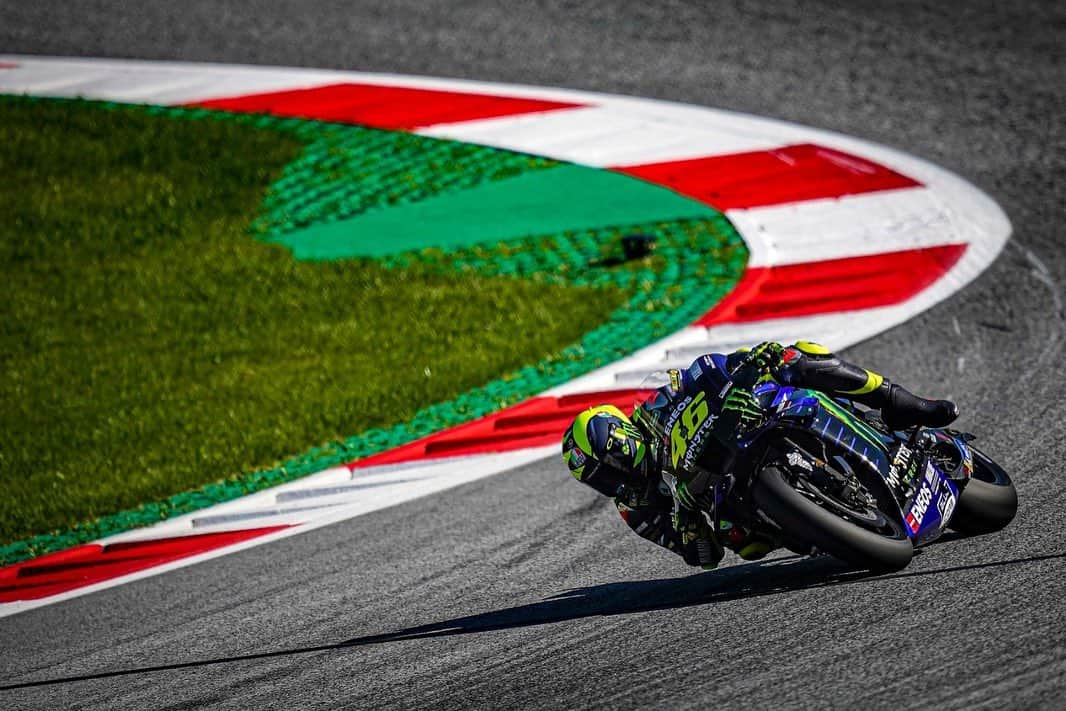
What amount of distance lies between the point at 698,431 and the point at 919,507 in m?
1.03

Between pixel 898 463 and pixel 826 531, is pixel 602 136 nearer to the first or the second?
pixel 898 463

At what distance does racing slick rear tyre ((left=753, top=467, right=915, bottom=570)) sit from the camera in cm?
562

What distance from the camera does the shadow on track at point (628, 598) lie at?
245 inches

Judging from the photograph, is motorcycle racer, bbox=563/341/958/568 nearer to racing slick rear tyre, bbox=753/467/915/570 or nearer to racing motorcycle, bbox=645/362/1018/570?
racing motorcycle, bbox=645/362/1018/570

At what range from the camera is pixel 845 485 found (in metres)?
5.84

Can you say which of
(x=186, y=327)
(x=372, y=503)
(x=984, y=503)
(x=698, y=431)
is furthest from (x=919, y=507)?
(x=186, y=327)

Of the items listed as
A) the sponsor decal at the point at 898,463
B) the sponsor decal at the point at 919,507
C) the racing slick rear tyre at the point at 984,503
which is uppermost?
the sponsor decal at the point at 898,463

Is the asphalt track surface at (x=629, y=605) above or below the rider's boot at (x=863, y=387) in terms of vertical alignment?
below

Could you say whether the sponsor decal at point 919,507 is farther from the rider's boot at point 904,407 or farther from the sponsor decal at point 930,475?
the rider's boot at point 904,407

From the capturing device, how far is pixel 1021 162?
12.2 metres

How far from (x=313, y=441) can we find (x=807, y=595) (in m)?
4.30

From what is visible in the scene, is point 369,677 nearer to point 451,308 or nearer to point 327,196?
point 451,308

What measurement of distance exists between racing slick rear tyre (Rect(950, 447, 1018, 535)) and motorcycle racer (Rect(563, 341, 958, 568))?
1.31 ft

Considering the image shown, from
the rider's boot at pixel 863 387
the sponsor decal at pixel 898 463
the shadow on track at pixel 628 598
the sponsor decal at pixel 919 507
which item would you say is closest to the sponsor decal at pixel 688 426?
the rider's boot at pixel 863 387
